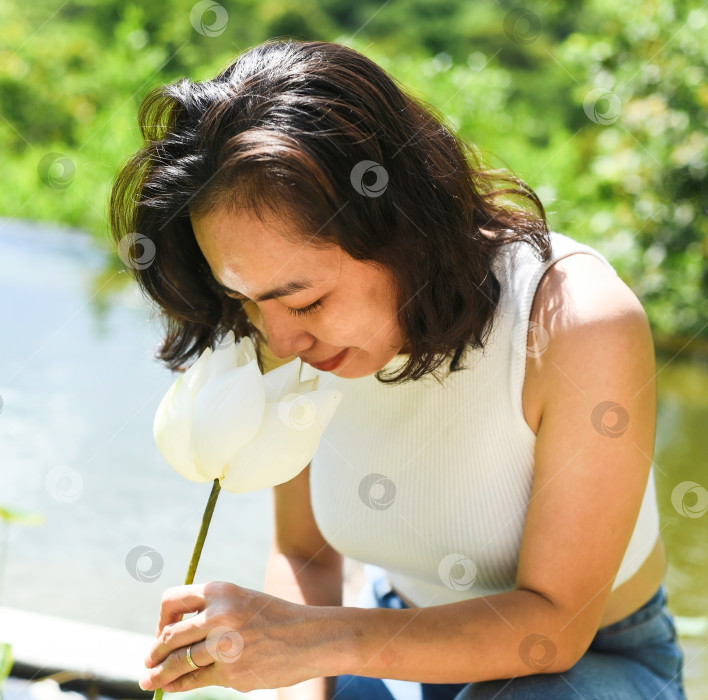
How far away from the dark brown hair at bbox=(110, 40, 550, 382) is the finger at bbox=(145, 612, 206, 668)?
39 centimetres

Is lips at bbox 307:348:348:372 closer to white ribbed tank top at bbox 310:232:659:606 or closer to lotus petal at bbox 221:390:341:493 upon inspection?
white ribbed tank top at bbox 310:232:659:606

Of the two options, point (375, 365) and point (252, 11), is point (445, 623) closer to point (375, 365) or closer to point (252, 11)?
point (375, 365)

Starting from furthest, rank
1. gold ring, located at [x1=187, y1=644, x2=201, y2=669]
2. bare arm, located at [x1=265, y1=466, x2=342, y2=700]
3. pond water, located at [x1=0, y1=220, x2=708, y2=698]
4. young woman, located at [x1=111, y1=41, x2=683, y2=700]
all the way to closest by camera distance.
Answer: pond water, located at [x1=0, y1=220, x2=708, y2=698] < bare arm, located at [x1=265, y1=466, x2=342, y2=700] < young woman, located at [x1=111, y1=41, x2=683, y2=700] < gold ring, located at [x1=187, y1=644, x2=201, y2=669]

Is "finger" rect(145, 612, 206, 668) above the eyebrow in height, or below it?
below

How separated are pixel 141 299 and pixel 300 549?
54cm

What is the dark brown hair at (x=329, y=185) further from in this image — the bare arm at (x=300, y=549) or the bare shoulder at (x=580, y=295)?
the bare arm at (x=300, y=549)

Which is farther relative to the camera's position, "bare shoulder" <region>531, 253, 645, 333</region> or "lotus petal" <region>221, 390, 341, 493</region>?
"bare shoulder" <region>531, 253, 645, 333</region>

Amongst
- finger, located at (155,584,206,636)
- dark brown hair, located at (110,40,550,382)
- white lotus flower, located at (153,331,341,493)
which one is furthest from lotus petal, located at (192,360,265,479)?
dark brown hair, located at (110,40,550,382)

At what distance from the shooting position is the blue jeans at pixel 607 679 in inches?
38.0

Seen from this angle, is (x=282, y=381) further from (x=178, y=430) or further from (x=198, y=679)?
(x=198, y=679)

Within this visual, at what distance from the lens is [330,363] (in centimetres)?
103

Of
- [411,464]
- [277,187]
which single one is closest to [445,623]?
[411,464]

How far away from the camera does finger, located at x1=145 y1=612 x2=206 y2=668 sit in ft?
2.57

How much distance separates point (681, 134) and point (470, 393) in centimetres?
310
